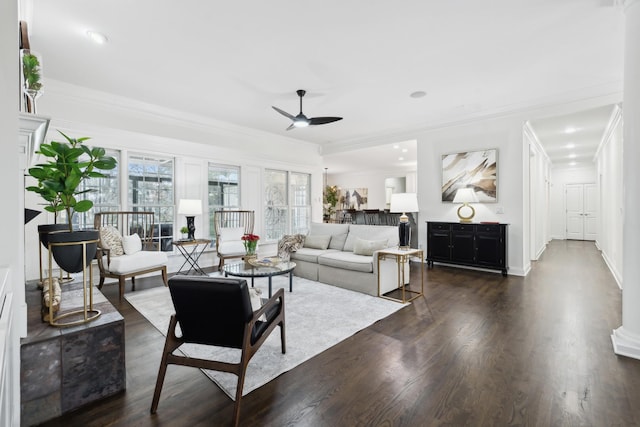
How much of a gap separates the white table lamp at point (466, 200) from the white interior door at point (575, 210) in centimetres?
742

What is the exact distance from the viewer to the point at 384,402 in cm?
184

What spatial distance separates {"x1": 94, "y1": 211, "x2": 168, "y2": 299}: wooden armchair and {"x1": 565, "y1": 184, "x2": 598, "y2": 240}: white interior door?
12.3 m

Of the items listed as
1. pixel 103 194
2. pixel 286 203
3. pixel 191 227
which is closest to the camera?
pixel 103 194

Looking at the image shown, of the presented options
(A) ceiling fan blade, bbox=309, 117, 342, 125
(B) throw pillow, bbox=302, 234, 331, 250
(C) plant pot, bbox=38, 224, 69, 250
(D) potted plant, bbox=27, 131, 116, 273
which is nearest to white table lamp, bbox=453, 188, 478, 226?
(B) throw pillow, bbox=302, 234, 331, 250

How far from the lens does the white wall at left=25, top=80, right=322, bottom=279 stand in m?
4.34

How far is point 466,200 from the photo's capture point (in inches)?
211

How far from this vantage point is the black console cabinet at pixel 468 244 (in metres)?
5.04

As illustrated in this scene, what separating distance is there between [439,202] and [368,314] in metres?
3.50

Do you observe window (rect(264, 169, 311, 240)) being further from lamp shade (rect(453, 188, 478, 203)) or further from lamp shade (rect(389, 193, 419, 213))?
lamp shade (rect(453, 188, 478, 203))

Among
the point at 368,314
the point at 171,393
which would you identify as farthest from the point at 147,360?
the point at 368,314

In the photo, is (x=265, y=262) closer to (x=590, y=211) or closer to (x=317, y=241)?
(x=317, y=241)

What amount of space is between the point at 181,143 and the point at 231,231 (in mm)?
1870

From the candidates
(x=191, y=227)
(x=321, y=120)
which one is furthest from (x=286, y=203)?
(x=321, y=120)

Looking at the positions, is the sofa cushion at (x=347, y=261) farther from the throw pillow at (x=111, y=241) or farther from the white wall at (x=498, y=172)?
the throw pillow at (x=111, y=241)
